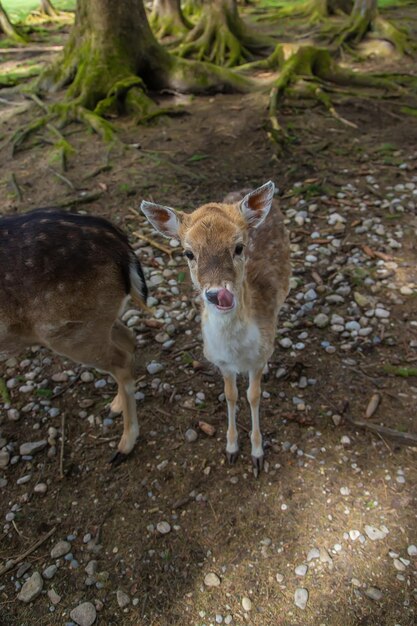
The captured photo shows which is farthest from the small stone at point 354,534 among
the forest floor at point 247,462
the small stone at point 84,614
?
the small stone at point 84,614

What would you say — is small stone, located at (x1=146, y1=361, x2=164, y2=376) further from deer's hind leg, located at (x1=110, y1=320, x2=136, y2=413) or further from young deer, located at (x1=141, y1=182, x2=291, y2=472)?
young deer, located at (x1=141, y1=182, x2=291, y2=472)

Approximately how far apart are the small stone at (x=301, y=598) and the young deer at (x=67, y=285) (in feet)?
4.40

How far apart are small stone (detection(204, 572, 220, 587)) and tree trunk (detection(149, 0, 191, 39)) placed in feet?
36.6

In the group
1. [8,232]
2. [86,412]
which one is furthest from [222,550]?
[8,232]

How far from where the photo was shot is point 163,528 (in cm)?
269

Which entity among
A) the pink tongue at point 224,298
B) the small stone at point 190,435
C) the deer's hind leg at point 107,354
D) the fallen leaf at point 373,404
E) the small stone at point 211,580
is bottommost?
the small stone at point 211,580

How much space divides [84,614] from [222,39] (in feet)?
32.7

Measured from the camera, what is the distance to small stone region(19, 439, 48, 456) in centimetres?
317

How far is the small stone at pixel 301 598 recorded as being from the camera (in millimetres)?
2307

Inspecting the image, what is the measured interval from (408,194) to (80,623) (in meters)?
4.86

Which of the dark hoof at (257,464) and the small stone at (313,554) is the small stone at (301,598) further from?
the dark hoof at (257,464)

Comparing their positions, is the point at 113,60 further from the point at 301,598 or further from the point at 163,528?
the point at 301,598

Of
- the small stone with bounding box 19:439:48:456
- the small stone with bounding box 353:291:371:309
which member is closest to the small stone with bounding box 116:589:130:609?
the small stone with bounding box 19:439:48:456

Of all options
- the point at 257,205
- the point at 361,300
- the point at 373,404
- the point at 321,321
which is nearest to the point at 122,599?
the point at 373,404
